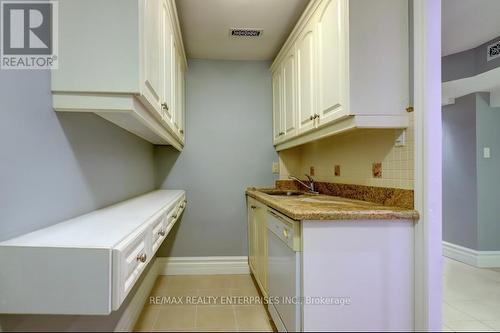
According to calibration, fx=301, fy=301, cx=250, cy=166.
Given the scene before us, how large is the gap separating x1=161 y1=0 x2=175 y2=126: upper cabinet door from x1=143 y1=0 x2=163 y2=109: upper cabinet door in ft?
0.30

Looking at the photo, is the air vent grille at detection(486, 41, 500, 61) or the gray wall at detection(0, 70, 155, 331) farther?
the air vent grille at detection(486, 41, 500, 61)

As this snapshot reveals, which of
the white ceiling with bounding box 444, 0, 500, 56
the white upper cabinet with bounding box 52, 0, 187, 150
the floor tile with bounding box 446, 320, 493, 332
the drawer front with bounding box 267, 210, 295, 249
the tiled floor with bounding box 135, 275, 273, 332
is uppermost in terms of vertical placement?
the white ceiling with bounding box 444, 0, 500, 56

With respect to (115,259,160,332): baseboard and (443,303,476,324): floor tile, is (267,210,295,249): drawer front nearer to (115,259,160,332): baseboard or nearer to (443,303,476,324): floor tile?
(115,259,160,332): baseboard

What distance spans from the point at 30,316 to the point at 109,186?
85 cm

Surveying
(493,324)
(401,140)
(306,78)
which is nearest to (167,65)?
(306,78)

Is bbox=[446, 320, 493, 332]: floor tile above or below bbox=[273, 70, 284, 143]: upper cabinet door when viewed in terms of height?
below

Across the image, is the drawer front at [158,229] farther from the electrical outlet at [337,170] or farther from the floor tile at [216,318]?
the electrical outlet at [337,170]

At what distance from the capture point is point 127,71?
117cm

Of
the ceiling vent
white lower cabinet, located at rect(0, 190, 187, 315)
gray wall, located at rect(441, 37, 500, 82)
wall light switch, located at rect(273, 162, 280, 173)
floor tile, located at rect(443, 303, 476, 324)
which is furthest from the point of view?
wall light switch, located at rect(273, 162, 280, 173)

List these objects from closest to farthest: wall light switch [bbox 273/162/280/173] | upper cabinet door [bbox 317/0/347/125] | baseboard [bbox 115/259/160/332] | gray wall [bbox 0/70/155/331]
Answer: gray wall [bbox 0/70/155/331] < upper cabinet door [bbox 317/0/347/125] < baseboard [bbox 115/259/160/332] < wall light switch [bbox 273/162/280/173]

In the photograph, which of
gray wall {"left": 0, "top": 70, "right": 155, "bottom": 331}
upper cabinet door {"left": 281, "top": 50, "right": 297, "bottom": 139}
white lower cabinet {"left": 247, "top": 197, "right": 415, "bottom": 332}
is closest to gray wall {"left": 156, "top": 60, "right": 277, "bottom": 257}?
upper cabinet door {"left": 281, "top": 50, "right": 297, "bottom": 139}

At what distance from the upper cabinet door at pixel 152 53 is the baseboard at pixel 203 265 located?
1879mm

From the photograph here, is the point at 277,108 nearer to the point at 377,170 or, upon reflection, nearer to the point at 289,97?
the point at 289,97

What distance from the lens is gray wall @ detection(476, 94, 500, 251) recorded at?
9.85ft
